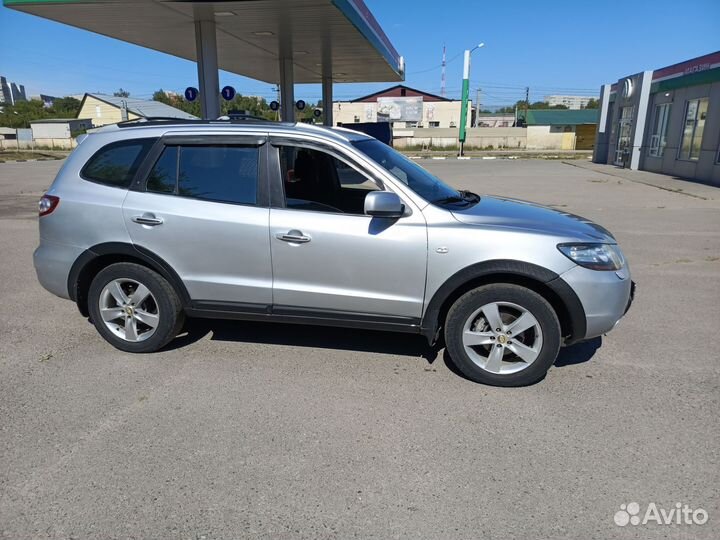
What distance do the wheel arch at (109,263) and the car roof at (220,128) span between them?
96 centimetres

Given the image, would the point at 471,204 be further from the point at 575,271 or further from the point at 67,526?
the point at 67,526

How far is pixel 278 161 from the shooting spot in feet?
12.9

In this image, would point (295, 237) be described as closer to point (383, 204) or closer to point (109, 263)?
point (383, 204)

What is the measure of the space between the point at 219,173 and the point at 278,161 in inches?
19.4

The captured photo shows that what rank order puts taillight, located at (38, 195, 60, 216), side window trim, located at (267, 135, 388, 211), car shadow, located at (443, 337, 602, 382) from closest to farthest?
side window trim, located at (267, 135, 388, 211), car shadow, located at (443, 337, 602, 382), taillight, located at (38, 195, 60, 216)

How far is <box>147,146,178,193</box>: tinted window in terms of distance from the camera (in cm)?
408

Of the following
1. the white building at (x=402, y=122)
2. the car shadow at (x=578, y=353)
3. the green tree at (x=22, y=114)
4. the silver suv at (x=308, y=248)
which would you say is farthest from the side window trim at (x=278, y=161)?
the green tree at (x=22, y=114)

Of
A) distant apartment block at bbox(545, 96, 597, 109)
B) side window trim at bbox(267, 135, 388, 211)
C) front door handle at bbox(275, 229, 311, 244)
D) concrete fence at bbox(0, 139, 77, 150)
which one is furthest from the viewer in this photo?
distant apartment block at bbox(545, 96, 597, 109)

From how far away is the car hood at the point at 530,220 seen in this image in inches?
144

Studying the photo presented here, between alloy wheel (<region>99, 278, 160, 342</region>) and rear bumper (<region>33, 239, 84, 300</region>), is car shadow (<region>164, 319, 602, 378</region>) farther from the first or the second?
rear bumper (<region>33, 239, 84, 300</region>)

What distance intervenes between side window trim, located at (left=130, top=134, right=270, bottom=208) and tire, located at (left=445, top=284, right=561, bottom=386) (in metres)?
1.71

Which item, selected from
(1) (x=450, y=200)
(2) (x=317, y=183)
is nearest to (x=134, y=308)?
(2) (x=317, y=183)

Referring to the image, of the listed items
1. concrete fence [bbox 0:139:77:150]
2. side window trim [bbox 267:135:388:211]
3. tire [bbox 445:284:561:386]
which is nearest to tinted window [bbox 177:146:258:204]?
side window trim [bbox 267:135:388:211]

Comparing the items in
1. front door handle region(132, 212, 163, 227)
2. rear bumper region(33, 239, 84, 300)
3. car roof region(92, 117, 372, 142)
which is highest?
car roof region(92, 117, 372, 142)
